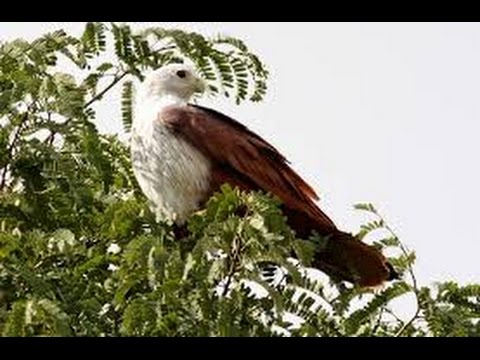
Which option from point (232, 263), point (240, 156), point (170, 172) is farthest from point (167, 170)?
point (232, 263)

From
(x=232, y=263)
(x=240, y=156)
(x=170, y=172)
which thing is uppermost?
(x=240, y=156)

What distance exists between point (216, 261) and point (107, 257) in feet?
2.30

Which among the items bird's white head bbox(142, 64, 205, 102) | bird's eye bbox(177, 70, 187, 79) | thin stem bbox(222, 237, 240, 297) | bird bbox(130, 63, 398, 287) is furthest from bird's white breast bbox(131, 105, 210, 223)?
thin stem bbox(222, 237, 240, 297)

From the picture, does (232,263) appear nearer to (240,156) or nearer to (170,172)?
(170,172)

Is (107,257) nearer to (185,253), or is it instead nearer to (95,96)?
(185,253)

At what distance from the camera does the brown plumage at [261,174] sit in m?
5.00

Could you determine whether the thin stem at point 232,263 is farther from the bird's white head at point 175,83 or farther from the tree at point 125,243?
the bird's white head at point 175,83

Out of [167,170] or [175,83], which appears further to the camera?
[175,83]

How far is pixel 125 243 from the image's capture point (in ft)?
14.7

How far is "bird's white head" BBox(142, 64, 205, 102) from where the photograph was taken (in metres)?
6.09

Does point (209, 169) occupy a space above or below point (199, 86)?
below

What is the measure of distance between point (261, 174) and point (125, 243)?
1130mm

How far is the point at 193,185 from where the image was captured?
5.36m

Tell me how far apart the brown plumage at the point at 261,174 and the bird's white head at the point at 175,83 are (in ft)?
1.27
